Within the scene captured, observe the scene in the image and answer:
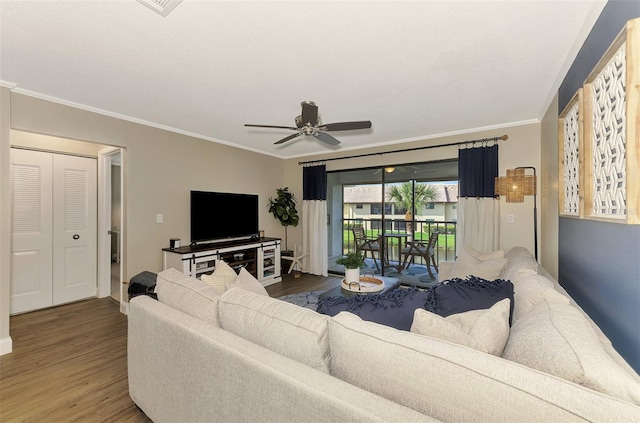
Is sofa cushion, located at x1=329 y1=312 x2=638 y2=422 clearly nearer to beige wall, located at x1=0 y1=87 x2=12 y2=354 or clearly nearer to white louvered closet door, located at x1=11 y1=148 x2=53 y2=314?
beige wall, located at x1=0 y1=87 x2=12 y2=354

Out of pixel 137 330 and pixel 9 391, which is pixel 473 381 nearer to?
pixel 137 330

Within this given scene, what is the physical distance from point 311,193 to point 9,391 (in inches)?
173

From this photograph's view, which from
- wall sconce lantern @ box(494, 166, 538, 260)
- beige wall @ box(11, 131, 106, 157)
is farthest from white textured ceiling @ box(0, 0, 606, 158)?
beige wall @ box(11, 131, 106, 157)

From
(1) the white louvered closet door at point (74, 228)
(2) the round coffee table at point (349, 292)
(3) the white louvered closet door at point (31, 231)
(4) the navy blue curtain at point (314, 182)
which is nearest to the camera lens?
(2) the round coffee table at point (349, 292)

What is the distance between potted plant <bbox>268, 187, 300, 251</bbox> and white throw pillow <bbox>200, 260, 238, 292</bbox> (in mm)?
3304

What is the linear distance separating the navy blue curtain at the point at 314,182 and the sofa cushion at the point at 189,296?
12.1 ft

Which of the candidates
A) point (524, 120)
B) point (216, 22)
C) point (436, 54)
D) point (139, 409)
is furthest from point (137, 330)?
point (524, 120)

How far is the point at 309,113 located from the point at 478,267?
2240mm

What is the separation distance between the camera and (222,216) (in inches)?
176

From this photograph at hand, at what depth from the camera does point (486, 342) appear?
41.8 inches

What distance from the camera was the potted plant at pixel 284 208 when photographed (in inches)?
215

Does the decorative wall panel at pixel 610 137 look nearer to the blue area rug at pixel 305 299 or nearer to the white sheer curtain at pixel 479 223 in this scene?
the white sheer curtain at pixel 479 223

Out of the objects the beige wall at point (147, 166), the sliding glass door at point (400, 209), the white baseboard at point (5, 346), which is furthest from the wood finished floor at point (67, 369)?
the sliding glass door at point (400, 209)

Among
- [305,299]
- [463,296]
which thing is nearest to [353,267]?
[305,299]
